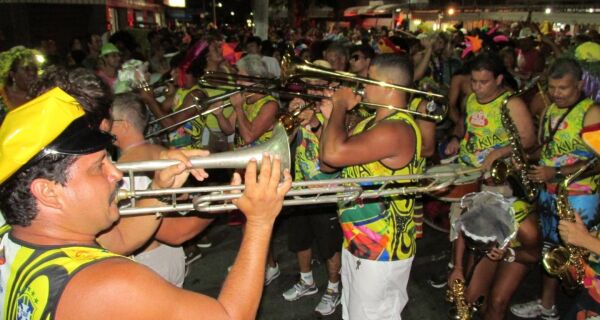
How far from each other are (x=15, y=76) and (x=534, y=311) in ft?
19.1

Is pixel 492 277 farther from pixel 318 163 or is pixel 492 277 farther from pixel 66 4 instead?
pixel 66 4

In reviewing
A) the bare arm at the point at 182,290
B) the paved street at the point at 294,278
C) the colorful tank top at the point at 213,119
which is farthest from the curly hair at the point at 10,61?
the bare arm at the point at 182,290

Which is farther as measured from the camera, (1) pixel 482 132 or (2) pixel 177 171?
(1) pixel 482 132

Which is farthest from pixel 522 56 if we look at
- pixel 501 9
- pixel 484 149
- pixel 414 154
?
pixel 501 9

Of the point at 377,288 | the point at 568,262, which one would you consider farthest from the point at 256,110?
the point at 568,262

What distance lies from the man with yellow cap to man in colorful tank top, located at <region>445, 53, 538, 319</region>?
215 centimetres

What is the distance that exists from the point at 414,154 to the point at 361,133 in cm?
38

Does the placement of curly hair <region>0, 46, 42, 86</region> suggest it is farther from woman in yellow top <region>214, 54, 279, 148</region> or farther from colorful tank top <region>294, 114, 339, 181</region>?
colorful tank top <region>294, 114, 339, 181</region>

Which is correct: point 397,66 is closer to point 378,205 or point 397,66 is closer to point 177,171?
point 378,205

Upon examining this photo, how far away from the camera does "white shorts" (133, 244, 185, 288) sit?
2.94m

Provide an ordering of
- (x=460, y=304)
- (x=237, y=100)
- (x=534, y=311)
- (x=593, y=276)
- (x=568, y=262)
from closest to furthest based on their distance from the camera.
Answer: (x=593, y=276)
(x=568, y=262)
(x=460, y=304)
(x=534, y=311)
(x=237, y=100)

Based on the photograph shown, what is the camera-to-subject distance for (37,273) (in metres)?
1.43

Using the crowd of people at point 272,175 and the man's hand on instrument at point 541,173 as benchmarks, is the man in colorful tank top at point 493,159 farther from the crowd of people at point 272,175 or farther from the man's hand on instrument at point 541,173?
the man's hand on instrument at point 541,173

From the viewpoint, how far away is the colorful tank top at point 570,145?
3875 millimetres
